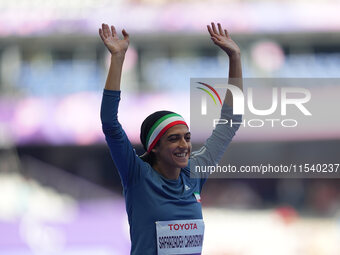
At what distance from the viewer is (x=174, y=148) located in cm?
266

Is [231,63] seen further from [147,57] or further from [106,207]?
[147,57]

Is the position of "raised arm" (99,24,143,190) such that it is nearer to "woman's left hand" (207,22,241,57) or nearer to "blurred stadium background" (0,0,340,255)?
"woman's left hand" (207,22,241,57)

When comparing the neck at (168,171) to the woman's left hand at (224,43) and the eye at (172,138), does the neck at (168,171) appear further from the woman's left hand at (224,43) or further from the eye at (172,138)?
the woman's left hand at (224,43)

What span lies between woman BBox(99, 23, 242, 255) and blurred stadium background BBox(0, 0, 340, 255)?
633 cm

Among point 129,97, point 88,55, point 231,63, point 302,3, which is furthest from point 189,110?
point 231,63

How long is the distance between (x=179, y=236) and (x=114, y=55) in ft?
2.55

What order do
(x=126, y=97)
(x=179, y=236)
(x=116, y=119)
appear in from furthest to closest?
(x=126, y=97), (x=179, y=236), (x=116, y=119)

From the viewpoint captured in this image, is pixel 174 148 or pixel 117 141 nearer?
pixel 117 141

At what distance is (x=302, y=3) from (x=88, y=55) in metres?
3.86

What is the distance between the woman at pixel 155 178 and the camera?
2.54 meters

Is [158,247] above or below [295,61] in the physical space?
below

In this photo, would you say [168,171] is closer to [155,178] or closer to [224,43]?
[155,178]

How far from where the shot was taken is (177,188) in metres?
2.69

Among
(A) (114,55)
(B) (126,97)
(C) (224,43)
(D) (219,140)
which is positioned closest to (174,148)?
(D) (219,140)
